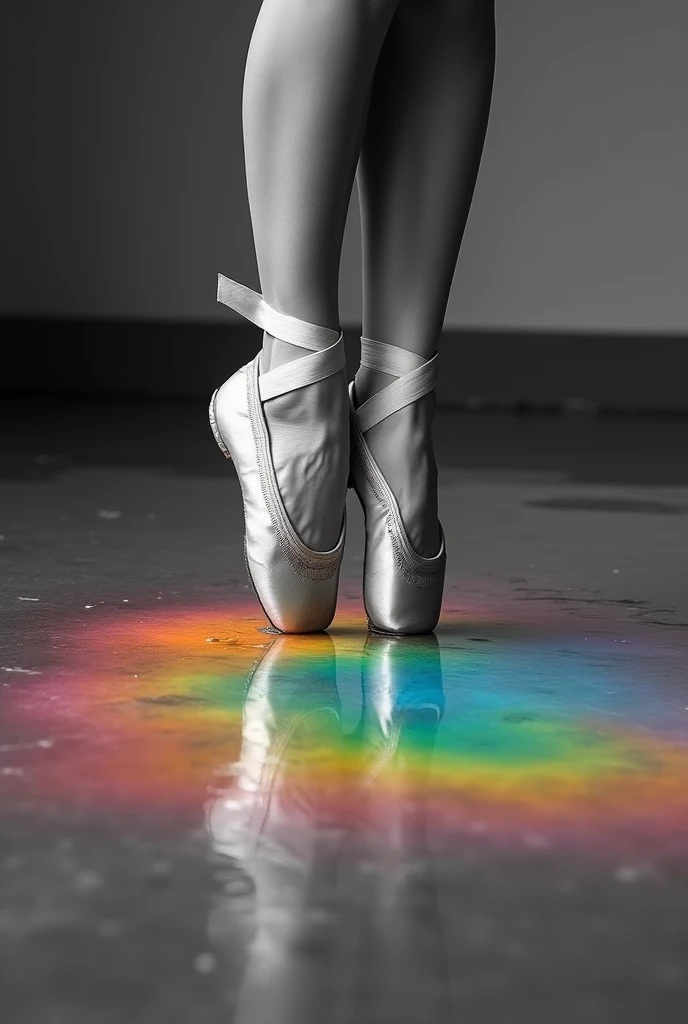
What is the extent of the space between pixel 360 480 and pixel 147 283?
306 centimetres

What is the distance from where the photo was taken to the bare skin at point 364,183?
94 cm

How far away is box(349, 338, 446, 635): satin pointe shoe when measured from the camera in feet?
3.28

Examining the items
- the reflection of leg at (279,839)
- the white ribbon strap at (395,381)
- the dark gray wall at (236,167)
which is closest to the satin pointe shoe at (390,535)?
the white ribbon strap at (395,381)

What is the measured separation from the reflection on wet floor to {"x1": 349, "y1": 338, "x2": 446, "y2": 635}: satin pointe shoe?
0.02 meters

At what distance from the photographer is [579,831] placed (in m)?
0.60

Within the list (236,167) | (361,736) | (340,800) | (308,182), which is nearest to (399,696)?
(361,736)

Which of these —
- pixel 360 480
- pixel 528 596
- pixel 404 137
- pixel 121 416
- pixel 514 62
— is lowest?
pixel 121 416

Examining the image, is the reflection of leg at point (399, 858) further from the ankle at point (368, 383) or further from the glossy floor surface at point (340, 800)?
the ankle at point (368, 383)

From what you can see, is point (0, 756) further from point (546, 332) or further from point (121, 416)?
point (546, 332)

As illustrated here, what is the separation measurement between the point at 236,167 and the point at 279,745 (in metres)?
3.39

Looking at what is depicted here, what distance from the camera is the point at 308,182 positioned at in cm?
95

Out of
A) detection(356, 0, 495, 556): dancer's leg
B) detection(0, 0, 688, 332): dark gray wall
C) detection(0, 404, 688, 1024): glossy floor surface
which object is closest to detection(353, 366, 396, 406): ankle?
detection(356, 0, 495, 556): dancer's leg

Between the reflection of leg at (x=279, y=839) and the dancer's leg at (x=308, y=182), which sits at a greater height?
the dancer's leg at (x=308, y=182)

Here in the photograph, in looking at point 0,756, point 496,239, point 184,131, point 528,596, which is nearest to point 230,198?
point 184,131
